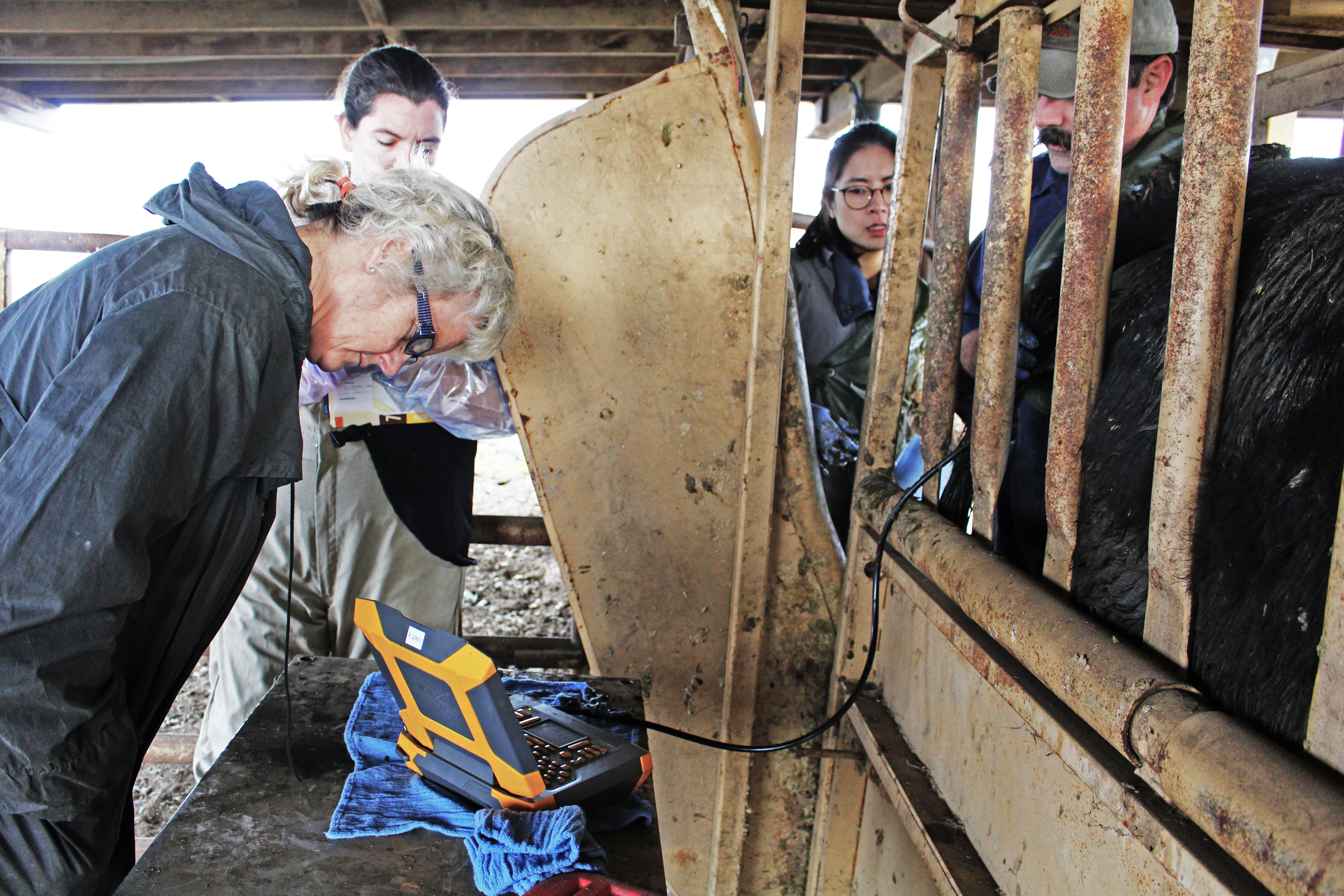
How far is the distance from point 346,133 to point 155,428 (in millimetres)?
1156

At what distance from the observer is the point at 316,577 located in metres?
1.78

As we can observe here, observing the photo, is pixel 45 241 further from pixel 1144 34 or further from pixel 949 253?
pixel 1144 34

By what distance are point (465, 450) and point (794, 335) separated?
738mm

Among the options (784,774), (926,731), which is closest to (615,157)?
(926,731)

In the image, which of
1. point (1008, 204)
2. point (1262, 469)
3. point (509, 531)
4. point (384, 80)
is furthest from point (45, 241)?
point (1262, 469)

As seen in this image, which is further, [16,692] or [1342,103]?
[1342,103]

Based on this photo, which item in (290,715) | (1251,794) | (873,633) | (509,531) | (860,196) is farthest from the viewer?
(509,531)

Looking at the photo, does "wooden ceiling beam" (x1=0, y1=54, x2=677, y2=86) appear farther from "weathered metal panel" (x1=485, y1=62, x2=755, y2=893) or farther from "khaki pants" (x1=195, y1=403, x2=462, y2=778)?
"khaki pants" (x1=195, y1=403, x2=462, y2=778)

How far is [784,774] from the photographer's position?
1.75 meters

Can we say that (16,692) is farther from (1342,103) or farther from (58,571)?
(1342,103)

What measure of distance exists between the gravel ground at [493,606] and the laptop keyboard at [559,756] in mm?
1371

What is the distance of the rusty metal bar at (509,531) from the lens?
2.38 m

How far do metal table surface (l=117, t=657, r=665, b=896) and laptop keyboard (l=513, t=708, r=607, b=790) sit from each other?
89 millimetres

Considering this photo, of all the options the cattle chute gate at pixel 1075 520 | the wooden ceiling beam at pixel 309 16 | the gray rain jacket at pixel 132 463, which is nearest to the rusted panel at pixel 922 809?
the cattle chute gate at pixel 1075 520
